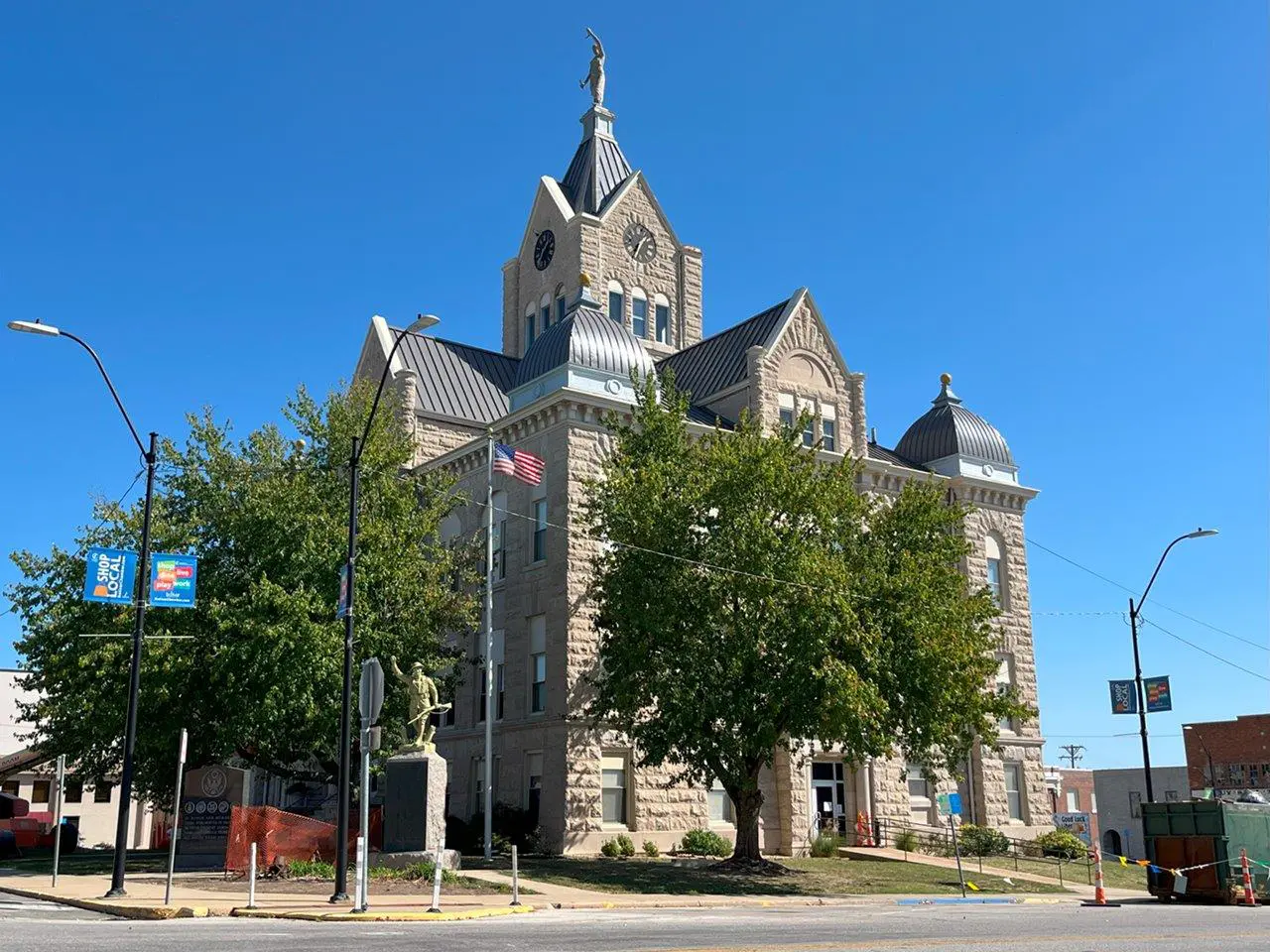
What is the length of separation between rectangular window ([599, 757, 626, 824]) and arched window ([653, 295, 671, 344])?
70.3 feet

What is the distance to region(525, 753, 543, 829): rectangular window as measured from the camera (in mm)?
36906

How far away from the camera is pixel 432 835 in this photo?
27.2 m

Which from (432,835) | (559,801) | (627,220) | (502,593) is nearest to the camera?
(432,835)

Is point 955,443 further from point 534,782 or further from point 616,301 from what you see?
point 534,782

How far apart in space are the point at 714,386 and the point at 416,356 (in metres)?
11.1

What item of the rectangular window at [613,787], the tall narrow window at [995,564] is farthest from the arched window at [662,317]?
the rectangular window at [613,787]

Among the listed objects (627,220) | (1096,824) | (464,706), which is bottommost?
(1096,824)

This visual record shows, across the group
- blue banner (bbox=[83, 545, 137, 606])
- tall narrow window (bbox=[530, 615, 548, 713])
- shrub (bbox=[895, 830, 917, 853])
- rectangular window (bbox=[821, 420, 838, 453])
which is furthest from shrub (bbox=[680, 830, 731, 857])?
blue banner (bbox=[83, 545, 137, 606])

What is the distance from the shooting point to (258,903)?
21.0m

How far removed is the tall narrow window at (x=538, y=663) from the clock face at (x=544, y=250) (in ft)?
64.4

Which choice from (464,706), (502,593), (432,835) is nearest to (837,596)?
(432,835)

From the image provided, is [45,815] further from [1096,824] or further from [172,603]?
[1096,824]

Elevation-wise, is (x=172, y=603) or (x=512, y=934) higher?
(x=172, y=603)

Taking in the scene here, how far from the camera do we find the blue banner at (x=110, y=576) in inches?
901
